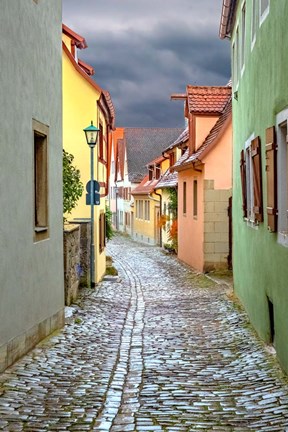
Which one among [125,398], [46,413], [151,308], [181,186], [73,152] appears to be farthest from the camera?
[181,186]

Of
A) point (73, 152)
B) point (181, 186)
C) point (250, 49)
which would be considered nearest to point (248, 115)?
point (250, 49)

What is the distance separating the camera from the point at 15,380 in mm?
7363

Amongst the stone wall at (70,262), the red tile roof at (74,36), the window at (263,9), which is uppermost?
the red tile roof at (74,36)

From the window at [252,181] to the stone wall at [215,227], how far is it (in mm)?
9752

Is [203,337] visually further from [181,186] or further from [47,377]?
[181,186]

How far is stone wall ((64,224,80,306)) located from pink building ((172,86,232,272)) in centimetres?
849

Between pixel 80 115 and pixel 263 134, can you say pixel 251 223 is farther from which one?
pixel 80 115

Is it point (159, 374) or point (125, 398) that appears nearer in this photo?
point (125, 398)

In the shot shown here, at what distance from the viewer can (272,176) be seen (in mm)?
8359

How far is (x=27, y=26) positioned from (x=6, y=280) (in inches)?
125

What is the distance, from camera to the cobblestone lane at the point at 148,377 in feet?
20.0

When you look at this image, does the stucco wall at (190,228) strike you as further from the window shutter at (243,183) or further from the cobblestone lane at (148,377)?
the window shutter at (243,183)

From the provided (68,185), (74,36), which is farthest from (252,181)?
(74,36)

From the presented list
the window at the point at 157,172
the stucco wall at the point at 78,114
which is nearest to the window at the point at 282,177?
the stucco wall at the point at 78,114
